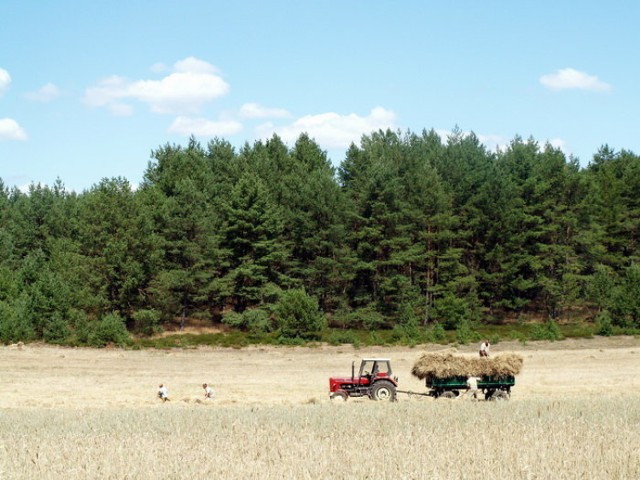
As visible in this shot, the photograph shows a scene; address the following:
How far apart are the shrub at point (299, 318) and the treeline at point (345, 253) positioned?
4.8 inches

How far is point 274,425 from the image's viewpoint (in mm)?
16219

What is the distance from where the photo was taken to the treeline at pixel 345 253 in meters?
61.4

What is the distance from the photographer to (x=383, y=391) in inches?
1073

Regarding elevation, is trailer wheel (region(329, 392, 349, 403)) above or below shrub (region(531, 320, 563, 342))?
below

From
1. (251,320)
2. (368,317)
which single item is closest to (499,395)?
(368,317)

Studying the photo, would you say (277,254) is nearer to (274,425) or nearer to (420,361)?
(420,361)

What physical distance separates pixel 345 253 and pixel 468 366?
41059 mm

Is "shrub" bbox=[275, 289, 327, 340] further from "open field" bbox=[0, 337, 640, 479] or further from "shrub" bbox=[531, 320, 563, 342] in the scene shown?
"open field" bbox=[0, 337, 640, 479]

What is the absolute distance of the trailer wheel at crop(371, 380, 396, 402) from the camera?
1065 inches

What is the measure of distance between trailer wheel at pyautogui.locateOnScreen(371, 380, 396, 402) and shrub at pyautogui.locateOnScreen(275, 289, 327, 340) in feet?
97.3

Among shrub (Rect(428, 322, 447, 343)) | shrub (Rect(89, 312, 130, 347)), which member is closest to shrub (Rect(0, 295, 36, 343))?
shrub (Rect(89, 312, 130, 347))

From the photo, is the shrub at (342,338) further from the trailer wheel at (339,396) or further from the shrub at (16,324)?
the trailer wheel at (339,396)

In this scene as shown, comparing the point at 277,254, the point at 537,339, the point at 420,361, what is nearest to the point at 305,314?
the point at 277,254

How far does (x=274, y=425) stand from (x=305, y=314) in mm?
40662
